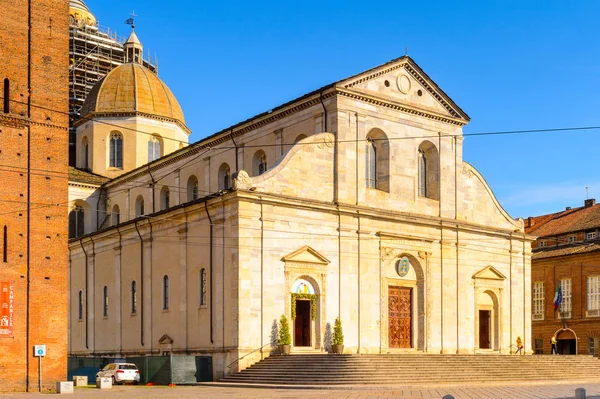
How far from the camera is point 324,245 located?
4278 centimetres

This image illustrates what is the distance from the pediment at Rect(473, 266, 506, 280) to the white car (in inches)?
754

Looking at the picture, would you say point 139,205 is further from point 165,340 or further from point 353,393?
point 353,393

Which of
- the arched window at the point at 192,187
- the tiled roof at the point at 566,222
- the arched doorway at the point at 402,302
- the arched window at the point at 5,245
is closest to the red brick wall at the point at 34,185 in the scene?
the arched window at the point at 5,245

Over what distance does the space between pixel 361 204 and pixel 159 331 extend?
12430mm

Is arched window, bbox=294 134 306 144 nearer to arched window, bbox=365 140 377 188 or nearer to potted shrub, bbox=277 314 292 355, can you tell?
arched window, bbox=365 140 377 188

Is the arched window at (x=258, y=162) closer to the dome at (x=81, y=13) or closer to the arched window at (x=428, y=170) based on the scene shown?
the arched window at (x=428, y=170)

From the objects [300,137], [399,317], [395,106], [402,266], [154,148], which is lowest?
[399,317]

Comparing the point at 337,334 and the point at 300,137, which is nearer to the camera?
the point at 337,334

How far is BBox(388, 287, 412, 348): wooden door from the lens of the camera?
45.4 m

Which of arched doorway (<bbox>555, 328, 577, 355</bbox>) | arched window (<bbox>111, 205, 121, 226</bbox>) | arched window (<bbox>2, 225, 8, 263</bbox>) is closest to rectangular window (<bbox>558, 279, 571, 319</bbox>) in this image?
arched doorway (<bbox>555, 328, 577, 355</bbox>)

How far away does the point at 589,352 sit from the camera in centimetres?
6162

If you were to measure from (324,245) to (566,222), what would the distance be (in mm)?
33263

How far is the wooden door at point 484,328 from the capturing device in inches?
1955

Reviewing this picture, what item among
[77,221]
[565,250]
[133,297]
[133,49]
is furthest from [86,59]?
[565,250]
